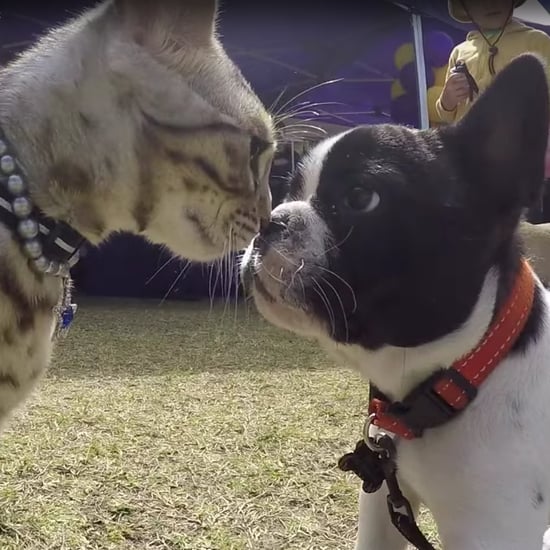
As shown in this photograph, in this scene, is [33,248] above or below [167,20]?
below

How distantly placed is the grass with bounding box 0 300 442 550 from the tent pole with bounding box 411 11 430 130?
1076mm

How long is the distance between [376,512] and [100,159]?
0.65 meters

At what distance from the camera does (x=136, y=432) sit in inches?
79.9

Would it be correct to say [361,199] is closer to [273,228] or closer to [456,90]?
[273,228]

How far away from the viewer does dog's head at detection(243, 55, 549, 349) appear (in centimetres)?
96

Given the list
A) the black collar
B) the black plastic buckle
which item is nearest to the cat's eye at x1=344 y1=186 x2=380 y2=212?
the black plastic buckle

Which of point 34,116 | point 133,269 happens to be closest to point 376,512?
point 34,116

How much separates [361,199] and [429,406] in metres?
0.28

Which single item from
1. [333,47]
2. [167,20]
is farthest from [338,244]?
[333,47]

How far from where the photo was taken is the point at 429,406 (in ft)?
3.18

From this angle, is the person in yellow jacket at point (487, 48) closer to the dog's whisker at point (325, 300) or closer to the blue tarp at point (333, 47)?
the dog's whisker at point (325, 300)

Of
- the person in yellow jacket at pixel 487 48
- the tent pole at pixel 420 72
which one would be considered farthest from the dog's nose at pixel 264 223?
the tent pole at pixel 420 72

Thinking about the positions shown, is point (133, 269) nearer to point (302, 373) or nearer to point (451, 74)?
point (302, 373)

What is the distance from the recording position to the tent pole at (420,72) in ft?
10.2
